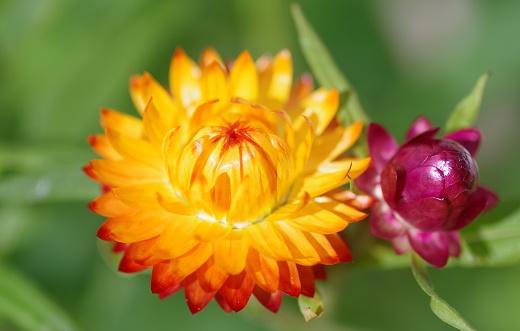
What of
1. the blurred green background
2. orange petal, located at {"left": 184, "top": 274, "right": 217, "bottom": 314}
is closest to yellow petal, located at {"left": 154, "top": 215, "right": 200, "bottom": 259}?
orange petal, located at {"left": 184, "top": 274, "right": 217, "bottom": 314}

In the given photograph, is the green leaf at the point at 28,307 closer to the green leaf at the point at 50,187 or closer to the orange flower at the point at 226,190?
the green leaf at the point at 50,187

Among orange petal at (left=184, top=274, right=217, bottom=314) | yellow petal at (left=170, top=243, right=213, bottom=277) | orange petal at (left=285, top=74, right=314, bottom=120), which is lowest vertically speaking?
orange petal at (left=184, top=274, right=217, bottom=314)

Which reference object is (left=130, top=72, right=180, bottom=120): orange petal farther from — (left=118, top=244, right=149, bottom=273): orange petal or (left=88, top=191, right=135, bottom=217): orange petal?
(left=118, top=244, right=149, bottom=273): orange petal

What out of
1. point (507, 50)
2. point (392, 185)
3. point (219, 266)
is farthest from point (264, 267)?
point (507, 50)

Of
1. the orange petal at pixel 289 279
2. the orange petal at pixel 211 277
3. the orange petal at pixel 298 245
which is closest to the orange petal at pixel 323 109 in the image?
the orange petal at pixel 298 245

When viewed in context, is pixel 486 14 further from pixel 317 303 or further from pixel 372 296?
pixel 317 303

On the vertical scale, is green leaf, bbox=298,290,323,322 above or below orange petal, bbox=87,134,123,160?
below

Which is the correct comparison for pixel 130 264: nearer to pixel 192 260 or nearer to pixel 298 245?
pixel 192 260
